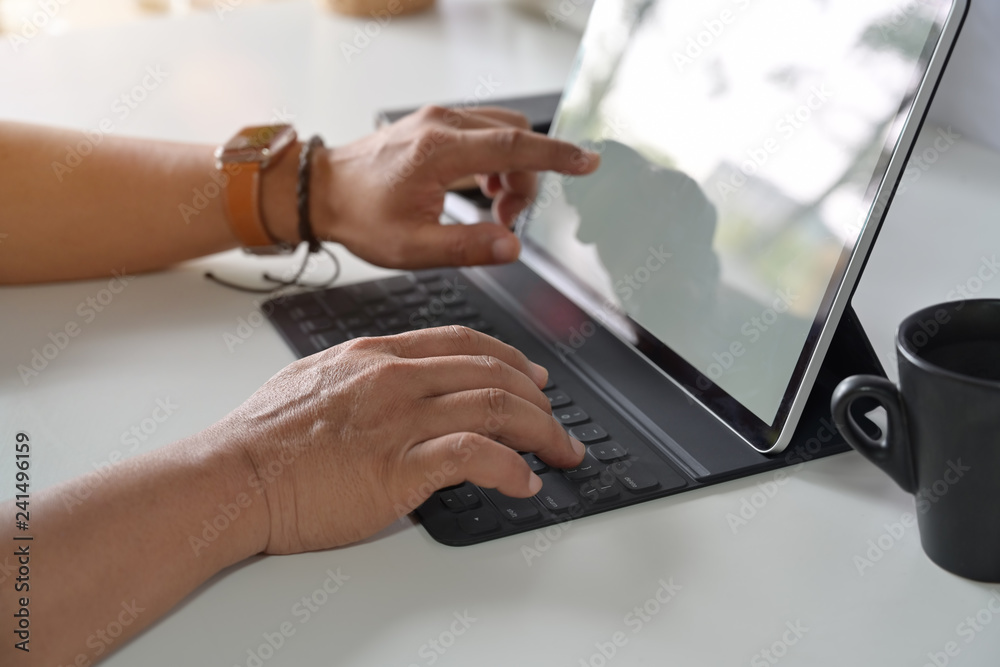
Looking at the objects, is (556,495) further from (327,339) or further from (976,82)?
(976,82)

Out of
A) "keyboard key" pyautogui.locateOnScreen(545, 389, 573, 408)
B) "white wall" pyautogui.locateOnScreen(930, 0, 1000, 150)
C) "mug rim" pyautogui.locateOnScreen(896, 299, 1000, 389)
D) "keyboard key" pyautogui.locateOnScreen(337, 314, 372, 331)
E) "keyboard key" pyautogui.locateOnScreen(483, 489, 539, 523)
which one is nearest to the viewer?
"mug rim" pyautogui.locateOnScreen(896, 299, 1000, 389)

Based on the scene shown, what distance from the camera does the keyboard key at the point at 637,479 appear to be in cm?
60

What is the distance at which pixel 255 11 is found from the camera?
158 cm

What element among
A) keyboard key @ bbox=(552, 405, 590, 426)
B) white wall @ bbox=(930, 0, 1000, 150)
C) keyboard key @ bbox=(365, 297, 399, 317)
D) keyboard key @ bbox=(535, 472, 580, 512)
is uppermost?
white wall @ bbox=(930, 0, 1000, 150)

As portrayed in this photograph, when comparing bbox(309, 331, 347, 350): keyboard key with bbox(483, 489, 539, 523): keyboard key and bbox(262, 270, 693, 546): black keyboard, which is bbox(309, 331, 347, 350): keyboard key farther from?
bbox(483, 489, 539, 523): keyboard key

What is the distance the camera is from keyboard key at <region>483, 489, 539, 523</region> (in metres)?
0.57

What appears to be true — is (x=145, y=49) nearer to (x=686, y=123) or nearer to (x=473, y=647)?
(x=686, y=123)

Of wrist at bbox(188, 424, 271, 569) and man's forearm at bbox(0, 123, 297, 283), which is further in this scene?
man's forearm at bbox(0, 123, 297, 283)

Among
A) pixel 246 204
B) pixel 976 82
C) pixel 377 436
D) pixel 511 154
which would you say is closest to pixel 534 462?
pixel 377 436

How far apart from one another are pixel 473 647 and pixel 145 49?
1.21 metres

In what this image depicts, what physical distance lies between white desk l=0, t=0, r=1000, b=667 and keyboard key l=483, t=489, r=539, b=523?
0.01 m

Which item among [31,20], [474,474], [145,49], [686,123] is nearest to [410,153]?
[686,123]

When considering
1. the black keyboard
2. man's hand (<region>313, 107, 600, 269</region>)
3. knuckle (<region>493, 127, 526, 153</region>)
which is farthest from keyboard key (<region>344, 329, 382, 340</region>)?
knuckle (<region>493, 127, 526, 153</region>)

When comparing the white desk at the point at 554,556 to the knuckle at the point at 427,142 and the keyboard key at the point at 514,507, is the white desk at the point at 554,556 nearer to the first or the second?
the keyboard key at the point at 514,507
